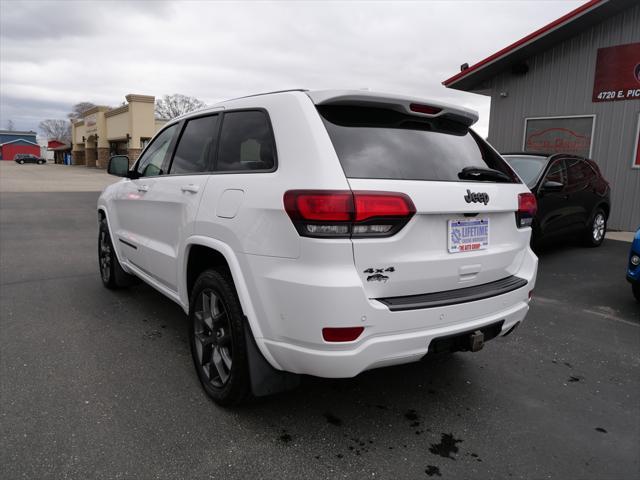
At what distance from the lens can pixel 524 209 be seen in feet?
9.78

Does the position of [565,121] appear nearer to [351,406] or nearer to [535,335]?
[535,335]

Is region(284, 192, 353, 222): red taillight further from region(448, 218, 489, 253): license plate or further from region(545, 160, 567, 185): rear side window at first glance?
region(545, 160, 567, 185): rear side window

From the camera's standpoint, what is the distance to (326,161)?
225cm

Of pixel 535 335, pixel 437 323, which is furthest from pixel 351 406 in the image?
pixel 535 335

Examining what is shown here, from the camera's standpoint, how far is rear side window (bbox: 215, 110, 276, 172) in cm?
262

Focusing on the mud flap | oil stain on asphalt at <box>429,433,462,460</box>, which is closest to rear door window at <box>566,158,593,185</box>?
oil stain on asphalt at <box>429,433,462,460</box>

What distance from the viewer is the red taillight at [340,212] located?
215 centimetres

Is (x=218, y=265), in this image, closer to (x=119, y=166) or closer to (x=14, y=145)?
(x=119, y=166)

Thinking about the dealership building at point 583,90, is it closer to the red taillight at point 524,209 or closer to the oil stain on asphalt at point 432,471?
the red taillight at point 524,209

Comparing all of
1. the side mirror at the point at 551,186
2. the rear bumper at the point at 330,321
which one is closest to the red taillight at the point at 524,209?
the rear bumper at the point at 330,321

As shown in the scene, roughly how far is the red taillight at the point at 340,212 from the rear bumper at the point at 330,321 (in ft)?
Answer: 0.56

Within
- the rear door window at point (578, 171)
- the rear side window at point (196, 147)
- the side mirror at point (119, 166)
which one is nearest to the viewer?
the rear side window at point (196, 147)

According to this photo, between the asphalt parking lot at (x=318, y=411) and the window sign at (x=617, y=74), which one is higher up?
the window sign at (x=617, y=74)

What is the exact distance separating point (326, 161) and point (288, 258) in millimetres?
485
